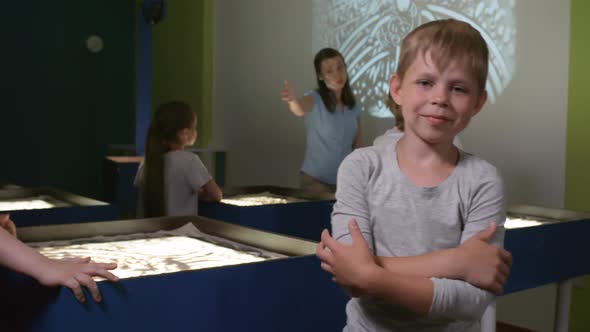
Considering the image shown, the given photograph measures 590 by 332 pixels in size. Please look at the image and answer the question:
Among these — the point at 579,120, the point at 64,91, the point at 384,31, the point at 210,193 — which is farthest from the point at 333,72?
the point at 64,91

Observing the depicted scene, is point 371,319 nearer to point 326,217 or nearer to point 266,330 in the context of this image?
point 266,330

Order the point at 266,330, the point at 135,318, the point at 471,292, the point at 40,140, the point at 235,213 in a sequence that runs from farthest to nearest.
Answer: the point at 40,140
the point at 235,213
the point at 266,330
the point at 135,318
the point at 471,292

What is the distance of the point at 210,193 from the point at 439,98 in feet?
5.95

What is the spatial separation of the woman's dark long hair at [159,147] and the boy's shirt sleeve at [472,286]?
191 cm

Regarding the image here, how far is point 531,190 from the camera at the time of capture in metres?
3.17

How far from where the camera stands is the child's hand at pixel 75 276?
109 cm

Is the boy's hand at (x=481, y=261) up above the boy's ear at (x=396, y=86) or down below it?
below

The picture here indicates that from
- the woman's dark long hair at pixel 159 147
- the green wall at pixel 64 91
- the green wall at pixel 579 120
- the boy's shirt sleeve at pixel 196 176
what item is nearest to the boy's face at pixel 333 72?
the woman's dark long hair at pixel 159 147

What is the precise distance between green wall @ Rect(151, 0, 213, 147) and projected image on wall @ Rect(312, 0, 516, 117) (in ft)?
4.78

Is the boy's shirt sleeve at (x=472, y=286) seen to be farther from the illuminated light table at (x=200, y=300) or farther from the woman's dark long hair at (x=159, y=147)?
the woman's dark long hair at (x=159, y=147)

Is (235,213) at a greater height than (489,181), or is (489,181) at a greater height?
(489,181)

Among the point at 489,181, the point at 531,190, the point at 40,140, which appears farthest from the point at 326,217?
the point at 40,140

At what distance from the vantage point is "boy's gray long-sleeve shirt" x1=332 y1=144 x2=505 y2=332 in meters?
0.91

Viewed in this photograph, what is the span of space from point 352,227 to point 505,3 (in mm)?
2739
